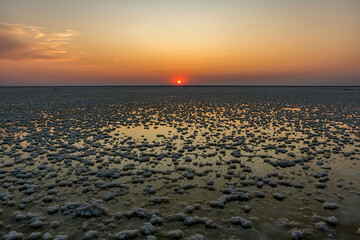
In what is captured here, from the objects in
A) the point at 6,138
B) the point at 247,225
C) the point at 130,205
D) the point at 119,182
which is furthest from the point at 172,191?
the point at 6,138

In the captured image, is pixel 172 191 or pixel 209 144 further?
pixel 209 144

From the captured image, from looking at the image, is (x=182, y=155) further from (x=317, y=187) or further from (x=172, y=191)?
(x=317, y=187)

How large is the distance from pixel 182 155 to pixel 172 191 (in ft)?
11.9

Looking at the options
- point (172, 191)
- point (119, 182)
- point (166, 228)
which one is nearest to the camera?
point (166, 228)

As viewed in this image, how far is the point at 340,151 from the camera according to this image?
11.4 metres

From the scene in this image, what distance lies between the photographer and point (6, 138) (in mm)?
13953

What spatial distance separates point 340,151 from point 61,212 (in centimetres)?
1258

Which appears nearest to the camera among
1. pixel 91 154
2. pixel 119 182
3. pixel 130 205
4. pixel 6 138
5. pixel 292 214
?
pixel 292 214

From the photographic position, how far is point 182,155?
10930 mm

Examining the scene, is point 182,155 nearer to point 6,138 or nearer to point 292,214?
point 292,214

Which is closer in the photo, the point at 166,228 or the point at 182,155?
the point at 166,228

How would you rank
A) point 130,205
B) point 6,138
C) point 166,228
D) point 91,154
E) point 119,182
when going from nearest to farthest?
point 166,228 → point 130,205 → point 119,182 → point 91,154 → point 6,138

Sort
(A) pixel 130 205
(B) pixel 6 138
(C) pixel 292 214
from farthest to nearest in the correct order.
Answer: (B) pixel 6 138 < (A) pixel 130 205 < (C) pixel 292 214

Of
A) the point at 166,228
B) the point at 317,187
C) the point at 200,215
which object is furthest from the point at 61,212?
the point at 317,187
